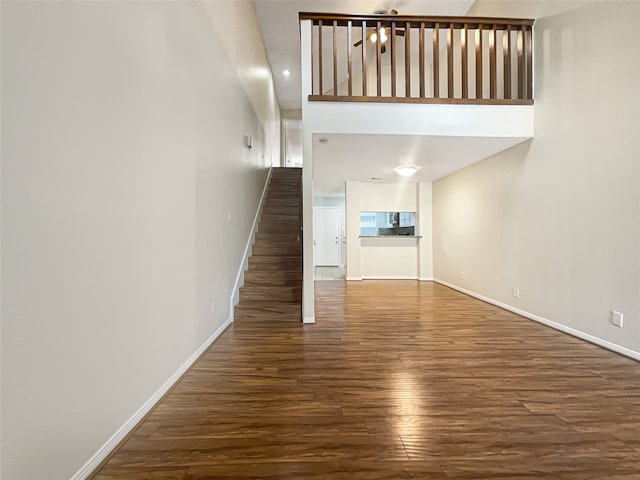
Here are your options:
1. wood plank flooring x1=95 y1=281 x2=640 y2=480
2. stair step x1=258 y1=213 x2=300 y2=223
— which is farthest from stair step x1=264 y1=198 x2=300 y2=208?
wood plank flooring x1=95 y1=281 x2=640 y2=480

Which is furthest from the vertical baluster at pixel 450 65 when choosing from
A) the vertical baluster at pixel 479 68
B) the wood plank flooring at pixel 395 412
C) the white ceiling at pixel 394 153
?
the wood plank flooring at pixel 395 412

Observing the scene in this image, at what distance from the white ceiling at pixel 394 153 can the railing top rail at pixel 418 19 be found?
1.26 meters

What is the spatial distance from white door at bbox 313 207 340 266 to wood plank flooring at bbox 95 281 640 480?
624cm

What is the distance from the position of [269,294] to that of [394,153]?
8.19ft

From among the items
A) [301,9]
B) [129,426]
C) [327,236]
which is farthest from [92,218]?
[327,236]

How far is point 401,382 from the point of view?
6.14 ft

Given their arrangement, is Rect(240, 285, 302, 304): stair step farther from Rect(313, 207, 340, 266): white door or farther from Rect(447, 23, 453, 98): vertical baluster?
Rect(313, 207, 340, 266): white door

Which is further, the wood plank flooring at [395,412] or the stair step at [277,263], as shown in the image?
the stair step at [277,263]

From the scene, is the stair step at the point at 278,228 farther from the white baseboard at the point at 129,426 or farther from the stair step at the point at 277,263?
the white baseboard at the point at 129,426

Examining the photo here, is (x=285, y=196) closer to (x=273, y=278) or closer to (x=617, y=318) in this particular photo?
(x=273, y=278)

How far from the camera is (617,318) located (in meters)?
2.34

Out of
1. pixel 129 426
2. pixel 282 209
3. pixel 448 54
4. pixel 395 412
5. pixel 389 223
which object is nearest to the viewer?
Answer: pixel 129 426

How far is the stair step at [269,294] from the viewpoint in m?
3.34

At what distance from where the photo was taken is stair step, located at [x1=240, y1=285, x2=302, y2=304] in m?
3.34
